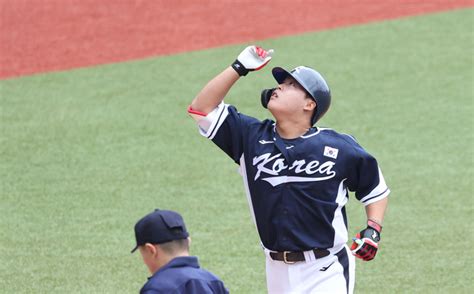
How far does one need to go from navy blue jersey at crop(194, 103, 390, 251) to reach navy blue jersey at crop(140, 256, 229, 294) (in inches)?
41.3

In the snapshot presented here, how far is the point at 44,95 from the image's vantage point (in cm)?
1106

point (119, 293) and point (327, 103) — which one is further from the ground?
point (327, 103)

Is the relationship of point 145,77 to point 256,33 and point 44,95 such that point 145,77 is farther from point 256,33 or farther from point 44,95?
point 256,33

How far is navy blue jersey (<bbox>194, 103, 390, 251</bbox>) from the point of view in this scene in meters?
4.92

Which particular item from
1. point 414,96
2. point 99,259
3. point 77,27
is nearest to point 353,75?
point 414,96

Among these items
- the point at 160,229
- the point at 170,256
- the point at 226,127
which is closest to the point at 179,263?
the point at 170,256

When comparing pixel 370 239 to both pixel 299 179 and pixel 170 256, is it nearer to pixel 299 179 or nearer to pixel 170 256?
pixel 299 179

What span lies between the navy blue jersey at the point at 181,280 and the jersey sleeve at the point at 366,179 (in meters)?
1.34

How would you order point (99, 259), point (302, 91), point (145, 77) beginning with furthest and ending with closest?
point (145, 77)
point (99, 259)
point (302, 91)

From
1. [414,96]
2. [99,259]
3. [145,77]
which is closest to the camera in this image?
[99,259]

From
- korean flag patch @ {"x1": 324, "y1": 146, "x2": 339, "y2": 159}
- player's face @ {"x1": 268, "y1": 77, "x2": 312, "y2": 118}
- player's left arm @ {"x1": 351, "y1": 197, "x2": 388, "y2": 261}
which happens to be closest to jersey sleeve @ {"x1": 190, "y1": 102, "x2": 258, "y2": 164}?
player's face @ {"x1": 268, "y1": 77, "x2": 312, "y2": 118}

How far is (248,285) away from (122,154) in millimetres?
2910

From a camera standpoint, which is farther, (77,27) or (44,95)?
(77,27)

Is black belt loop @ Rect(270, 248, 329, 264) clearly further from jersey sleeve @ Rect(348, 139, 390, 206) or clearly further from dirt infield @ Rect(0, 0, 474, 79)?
dirt infield @ Rect(0, 0, 474, 79)
